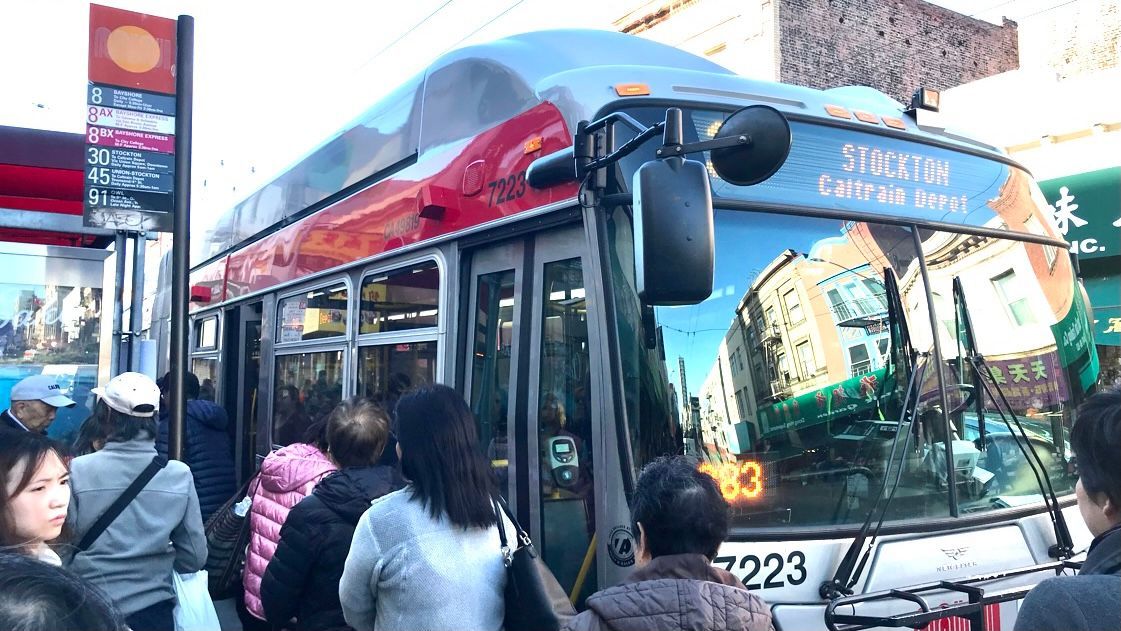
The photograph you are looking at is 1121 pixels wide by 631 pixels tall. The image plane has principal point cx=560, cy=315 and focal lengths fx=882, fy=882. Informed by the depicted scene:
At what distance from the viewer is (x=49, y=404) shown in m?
4.82

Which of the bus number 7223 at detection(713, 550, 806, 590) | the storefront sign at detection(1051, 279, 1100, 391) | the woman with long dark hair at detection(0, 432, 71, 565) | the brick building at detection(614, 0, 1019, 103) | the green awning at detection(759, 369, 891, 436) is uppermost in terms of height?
the brick building at detection(614, 0, 1019, 103)

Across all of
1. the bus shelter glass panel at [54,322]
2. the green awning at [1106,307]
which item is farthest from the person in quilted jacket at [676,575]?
the green awning at [1106,307]

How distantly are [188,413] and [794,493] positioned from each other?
403 cm

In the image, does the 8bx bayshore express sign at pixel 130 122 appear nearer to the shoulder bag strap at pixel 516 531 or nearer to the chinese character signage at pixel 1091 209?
the shoulder bag strap at pixel 516 531

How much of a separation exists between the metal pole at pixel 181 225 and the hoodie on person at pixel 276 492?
2.12 feet

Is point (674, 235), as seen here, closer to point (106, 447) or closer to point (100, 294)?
point (106, 447)

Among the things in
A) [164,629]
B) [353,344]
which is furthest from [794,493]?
[353,344]

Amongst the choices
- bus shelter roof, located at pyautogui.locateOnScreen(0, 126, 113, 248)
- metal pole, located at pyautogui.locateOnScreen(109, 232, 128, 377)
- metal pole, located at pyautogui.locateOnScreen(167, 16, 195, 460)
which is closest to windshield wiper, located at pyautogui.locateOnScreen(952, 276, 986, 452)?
metal pole, located at pyautogui.locateOnScreen(167, 16, 195, 460)

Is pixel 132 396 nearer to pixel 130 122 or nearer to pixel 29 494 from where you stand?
pixel 29 494

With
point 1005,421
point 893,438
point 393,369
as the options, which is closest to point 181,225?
point 393,369

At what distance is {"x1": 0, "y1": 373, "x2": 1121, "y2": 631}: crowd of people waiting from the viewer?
1628 millimetres

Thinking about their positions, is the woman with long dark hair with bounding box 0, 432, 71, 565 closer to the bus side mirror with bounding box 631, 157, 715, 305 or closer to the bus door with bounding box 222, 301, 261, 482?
the bus side mirror with bounding box 631, 157, 715, 305

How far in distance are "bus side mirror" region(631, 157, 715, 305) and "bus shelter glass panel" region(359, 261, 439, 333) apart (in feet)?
5.13

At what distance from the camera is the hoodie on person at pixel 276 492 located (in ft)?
11.2
